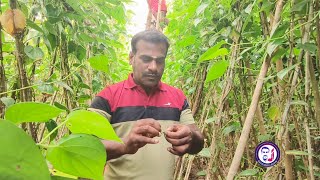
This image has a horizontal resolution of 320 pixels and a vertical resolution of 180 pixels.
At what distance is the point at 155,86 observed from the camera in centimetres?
114

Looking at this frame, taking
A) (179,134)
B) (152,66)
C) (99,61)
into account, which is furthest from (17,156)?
(152,66)

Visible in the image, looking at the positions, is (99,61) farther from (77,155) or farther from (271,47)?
(77,155)

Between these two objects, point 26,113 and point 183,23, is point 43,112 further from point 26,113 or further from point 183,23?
point 183,23

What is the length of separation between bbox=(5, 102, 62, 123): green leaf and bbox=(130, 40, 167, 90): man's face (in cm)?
83

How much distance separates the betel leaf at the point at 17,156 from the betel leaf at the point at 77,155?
0.17 ft

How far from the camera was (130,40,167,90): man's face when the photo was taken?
1105mm

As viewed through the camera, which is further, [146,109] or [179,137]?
[146,109]

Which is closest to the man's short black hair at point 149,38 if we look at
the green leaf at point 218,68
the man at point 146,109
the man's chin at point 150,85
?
the man at point 146,109

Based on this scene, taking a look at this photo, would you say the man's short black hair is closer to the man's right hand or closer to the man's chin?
the man's chin

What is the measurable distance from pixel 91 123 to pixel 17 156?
0.07 m

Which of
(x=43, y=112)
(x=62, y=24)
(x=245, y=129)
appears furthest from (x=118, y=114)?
(x=43, y=112)

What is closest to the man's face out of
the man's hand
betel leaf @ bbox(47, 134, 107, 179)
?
the man's hand

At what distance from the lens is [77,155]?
26 cm

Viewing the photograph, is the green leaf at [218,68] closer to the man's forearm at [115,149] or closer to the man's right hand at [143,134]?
the man's right hand at [143,134]
